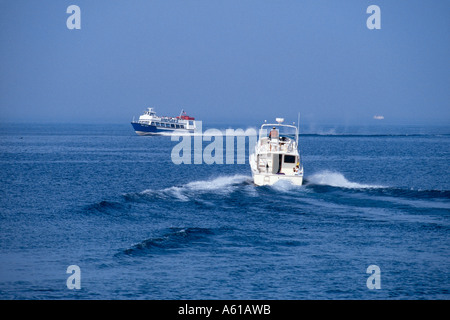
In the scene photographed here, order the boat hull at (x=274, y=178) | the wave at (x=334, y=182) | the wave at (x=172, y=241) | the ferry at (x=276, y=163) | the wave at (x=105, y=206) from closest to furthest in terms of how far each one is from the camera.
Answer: the wave at (x=172, y=241) → the wave at (x=105, y=206) → the boat hull at (x=274, y=178) → the ferry at (x=276, y=163) → the wave at (x=334, y=182)

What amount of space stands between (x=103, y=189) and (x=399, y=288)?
31520 mm

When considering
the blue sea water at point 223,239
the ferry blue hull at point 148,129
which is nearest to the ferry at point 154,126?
the ferry blue hull at point 148,129

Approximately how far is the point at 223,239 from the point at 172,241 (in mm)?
2588

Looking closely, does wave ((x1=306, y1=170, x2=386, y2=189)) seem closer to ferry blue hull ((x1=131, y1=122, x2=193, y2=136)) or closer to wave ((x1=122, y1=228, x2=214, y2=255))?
wave ((x1=122, y1=228, x2=214, y2=255))

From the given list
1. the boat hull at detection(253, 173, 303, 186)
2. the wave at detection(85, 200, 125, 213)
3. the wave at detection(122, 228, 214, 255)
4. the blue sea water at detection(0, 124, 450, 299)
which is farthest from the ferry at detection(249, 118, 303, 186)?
the wave at detection(122, 228, 214, 255)

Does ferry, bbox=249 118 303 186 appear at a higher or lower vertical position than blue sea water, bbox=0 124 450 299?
higher

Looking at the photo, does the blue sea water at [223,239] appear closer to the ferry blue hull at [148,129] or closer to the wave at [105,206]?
the wave at [105,206]

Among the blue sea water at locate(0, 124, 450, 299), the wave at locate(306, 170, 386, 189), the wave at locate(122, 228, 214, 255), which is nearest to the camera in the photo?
the blue sea water at locate(0, 124, 450, 299)

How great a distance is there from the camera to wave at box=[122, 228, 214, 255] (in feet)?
87.0

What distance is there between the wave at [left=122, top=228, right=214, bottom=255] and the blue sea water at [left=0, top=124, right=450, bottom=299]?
10cm

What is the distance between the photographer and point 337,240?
28547mm

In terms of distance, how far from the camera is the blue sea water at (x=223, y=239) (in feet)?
71.6

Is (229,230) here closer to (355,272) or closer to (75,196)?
(355,272)

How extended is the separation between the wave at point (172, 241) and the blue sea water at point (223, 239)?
0.32 ft
